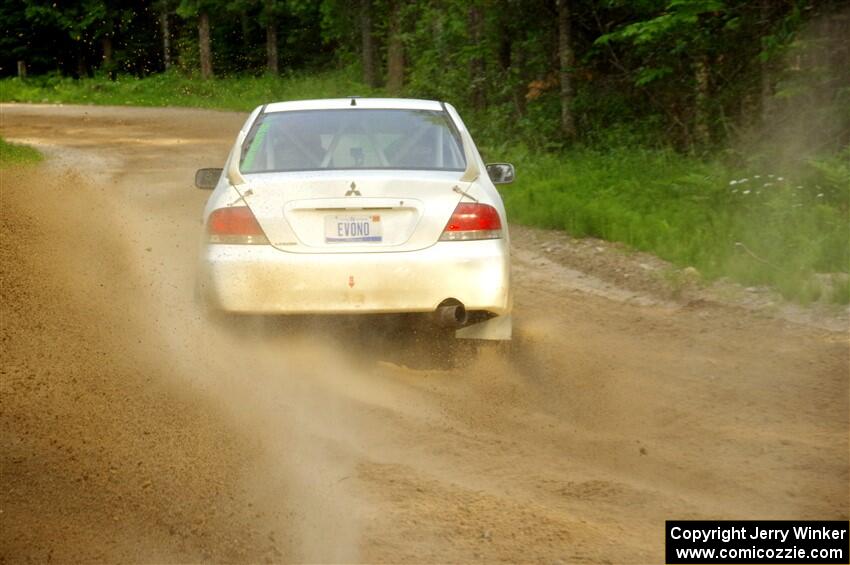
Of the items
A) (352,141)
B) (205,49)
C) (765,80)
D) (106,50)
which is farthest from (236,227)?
(106,50)

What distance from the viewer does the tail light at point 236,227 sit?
6445 millimetres

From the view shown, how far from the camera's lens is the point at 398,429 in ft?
18.6

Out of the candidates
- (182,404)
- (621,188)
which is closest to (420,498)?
(182,404)

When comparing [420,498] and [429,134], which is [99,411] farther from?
[429,134]

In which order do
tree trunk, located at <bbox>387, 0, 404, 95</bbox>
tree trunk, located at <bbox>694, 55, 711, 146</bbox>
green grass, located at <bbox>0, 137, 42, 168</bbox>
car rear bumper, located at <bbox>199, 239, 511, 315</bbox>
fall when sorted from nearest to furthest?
car rear bumper, located at <bbox>199, 239, 511, 315</bbox> → tree trunk, located at <bbox>694, 55, 711, 146</bbox> → green grass, located at <bbox>0, 137, 42, 168</bbox> → tree trunk, located at <bbox>387, 0, 404, 95</bbox>

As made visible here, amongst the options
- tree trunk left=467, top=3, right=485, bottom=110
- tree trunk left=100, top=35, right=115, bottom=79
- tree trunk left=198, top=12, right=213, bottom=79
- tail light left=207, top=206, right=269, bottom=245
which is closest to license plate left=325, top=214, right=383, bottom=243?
tail light left=207, top=206, right=269, bottom=245

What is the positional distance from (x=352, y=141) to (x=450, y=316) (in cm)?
141

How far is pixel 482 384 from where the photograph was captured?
654 centimetres

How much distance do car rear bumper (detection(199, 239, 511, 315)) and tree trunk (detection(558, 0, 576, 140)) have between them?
40.4ft

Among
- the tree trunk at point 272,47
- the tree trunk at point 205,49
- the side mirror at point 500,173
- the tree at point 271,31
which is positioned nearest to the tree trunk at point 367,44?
the tree at point 271,31

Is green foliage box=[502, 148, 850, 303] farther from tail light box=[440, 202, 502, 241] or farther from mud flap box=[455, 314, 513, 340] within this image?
tail light box=[440, 202, 502, 241]

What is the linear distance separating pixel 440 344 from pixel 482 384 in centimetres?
83

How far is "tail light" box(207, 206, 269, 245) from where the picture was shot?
6.45m

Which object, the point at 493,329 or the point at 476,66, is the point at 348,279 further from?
the point at 476,66
